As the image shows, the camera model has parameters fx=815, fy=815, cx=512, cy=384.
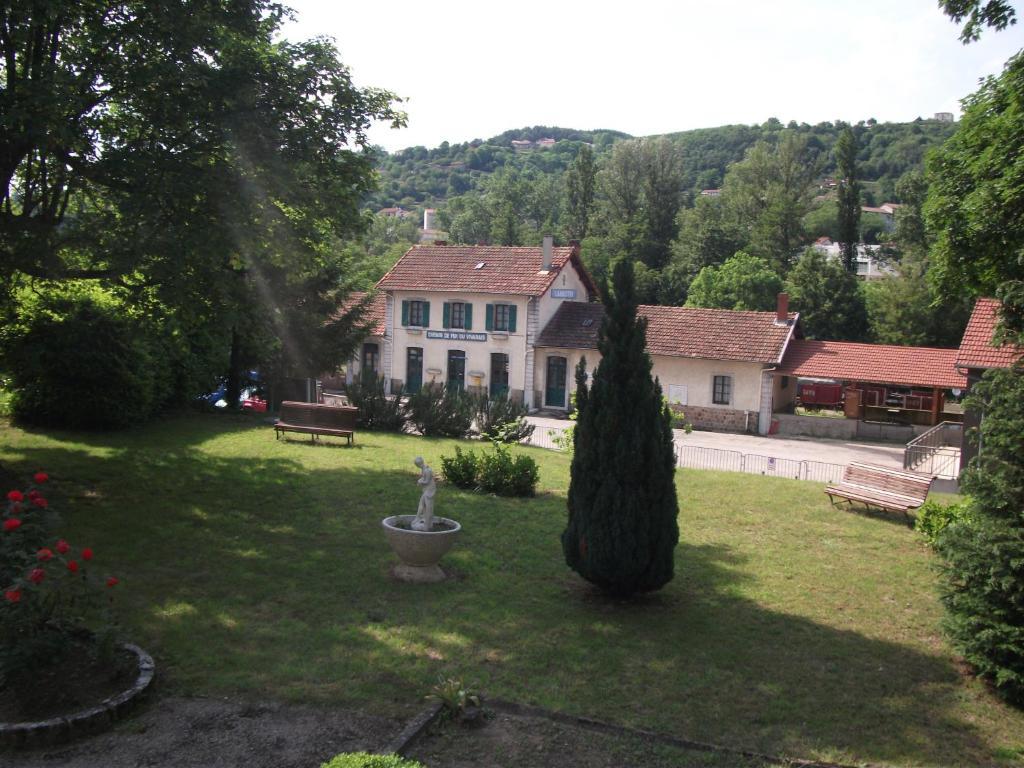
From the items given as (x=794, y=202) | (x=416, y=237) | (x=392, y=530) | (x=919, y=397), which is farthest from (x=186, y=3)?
(x=416, y=237)

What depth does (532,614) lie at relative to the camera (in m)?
9.28

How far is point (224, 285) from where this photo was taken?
1288 centimetres

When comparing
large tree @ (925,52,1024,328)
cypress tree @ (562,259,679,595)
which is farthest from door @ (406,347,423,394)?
cypress tree @ (562,259,679,595)

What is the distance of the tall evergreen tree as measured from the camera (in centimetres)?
5572

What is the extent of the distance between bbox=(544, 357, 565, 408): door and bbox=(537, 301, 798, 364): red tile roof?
0.99m

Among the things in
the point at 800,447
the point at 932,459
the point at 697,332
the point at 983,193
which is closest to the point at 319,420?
the point at 983,193

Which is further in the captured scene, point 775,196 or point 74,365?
point 775,196

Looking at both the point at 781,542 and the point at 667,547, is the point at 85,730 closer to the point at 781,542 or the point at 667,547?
the point at 667,547

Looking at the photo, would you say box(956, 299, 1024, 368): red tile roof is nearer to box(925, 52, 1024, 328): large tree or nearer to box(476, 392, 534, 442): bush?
box(925, 52, 1024, 328): large tree

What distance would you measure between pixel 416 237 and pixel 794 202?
52555mm

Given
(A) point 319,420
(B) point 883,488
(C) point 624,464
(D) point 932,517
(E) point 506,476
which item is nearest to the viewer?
(C) point 624,464

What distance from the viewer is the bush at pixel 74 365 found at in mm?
17203

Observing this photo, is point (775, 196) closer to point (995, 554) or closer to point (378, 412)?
point (378, 412)

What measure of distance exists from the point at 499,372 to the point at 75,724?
3180cm
